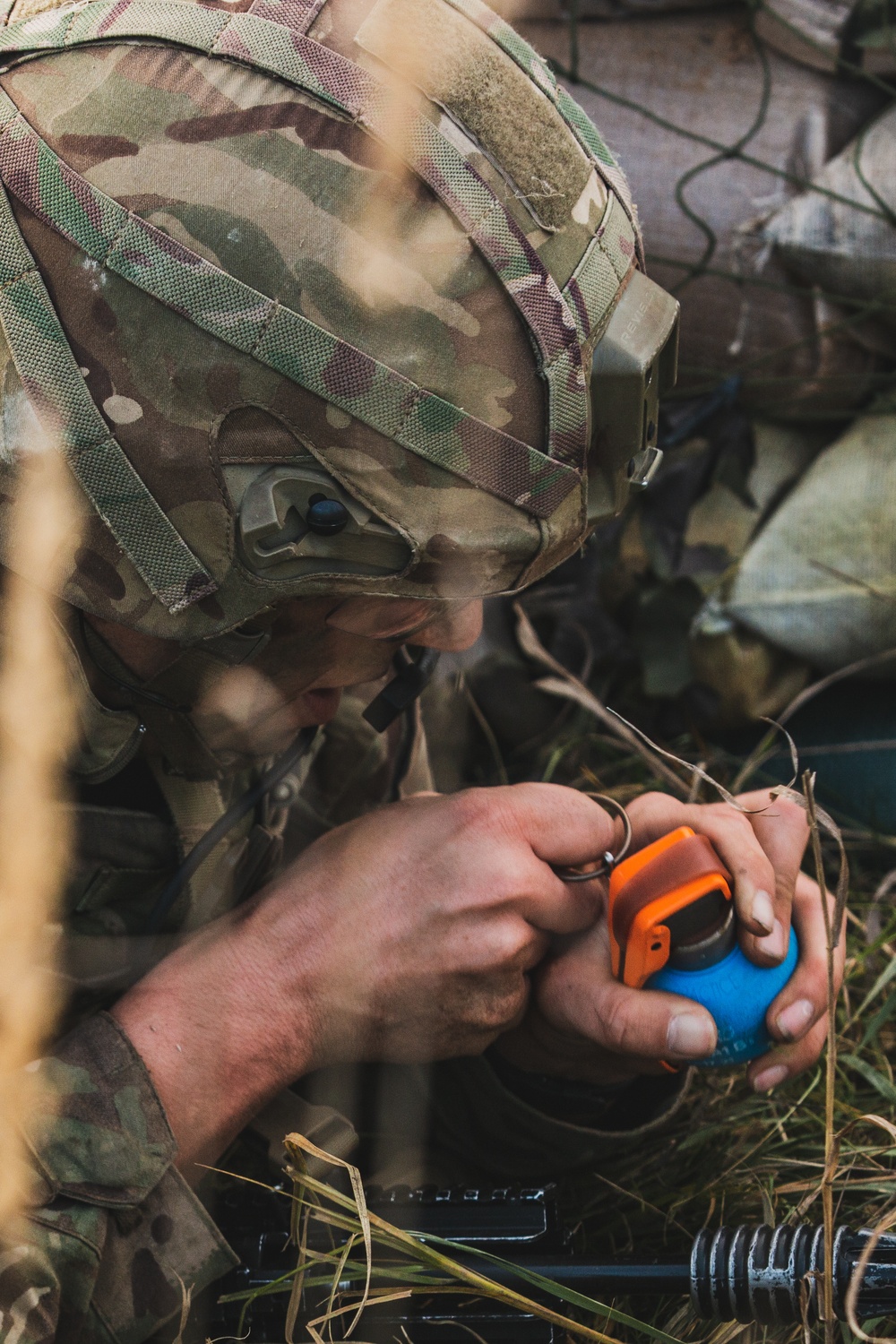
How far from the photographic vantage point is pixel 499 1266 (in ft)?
4.70

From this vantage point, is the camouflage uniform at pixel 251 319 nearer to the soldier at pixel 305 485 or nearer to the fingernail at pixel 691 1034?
the soldier at pixel 305 485

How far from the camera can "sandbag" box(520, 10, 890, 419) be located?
2.71 m

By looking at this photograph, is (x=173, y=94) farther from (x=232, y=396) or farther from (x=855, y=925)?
(x=855, y=925)

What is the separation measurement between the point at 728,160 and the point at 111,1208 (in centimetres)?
225

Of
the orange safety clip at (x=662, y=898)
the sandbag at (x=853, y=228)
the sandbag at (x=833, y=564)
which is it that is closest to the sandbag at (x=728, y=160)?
the sandbag at (x=853, y=228)

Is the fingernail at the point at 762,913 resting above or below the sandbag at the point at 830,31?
below

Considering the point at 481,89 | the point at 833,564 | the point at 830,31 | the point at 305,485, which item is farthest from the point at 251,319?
the point at 830,31

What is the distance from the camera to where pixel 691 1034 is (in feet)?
4.99

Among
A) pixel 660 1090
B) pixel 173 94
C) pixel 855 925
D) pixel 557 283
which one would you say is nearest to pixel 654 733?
pixel 855 925

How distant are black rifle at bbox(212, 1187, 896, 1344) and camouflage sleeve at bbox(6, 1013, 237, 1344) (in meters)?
0.10

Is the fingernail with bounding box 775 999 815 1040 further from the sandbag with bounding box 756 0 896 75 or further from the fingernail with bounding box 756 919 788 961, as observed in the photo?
the sandbag with bounding box 756 0 896 75

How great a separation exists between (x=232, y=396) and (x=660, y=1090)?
1.09 m

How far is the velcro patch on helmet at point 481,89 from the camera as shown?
137cm

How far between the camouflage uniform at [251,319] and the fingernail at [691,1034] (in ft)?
1.76
